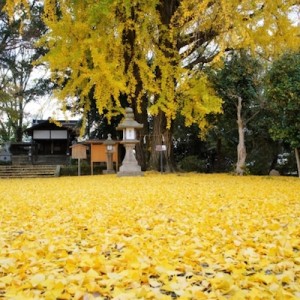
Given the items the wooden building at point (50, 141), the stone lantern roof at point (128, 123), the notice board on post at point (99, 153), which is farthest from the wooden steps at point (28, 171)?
the stone lantern roof at point (128, 123)

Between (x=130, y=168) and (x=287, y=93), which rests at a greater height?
(x=287, y=93)

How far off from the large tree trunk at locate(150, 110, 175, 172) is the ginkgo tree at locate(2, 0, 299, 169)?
70cm

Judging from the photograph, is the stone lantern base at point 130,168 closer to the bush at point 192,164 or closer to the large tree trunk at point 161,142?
the large tree trunk at point 161,142

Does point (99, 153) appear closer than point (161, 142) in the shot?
No

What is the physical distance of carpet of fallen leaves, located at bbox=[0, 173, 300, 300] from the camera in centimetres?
181

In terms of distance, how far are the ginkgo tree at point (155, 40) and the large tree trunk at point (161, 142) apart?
0.70 m

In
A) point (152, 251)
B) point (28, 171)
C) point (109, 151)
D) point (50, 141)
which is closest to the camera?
point (152, 251)

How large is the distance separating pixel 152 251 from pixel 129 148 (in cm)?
950

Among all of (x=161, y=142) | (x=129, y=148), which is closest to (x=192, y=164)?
(x=161, y=142)

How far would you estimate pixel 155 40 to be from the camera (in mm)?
11641

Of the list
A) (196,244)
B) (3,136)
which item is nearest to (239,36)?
(196,244)

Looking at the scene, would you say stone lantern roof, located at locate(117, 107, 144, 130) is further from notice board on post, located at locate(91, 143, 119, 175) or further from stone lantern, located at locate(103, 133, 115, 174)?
notice board on post, located at locate(91, 143, 119, 175)

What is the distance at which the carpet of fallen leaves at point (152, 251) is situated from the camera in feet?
5.93

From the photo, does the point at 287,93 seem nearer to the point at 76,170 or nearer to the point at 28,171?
the point at 76,170
